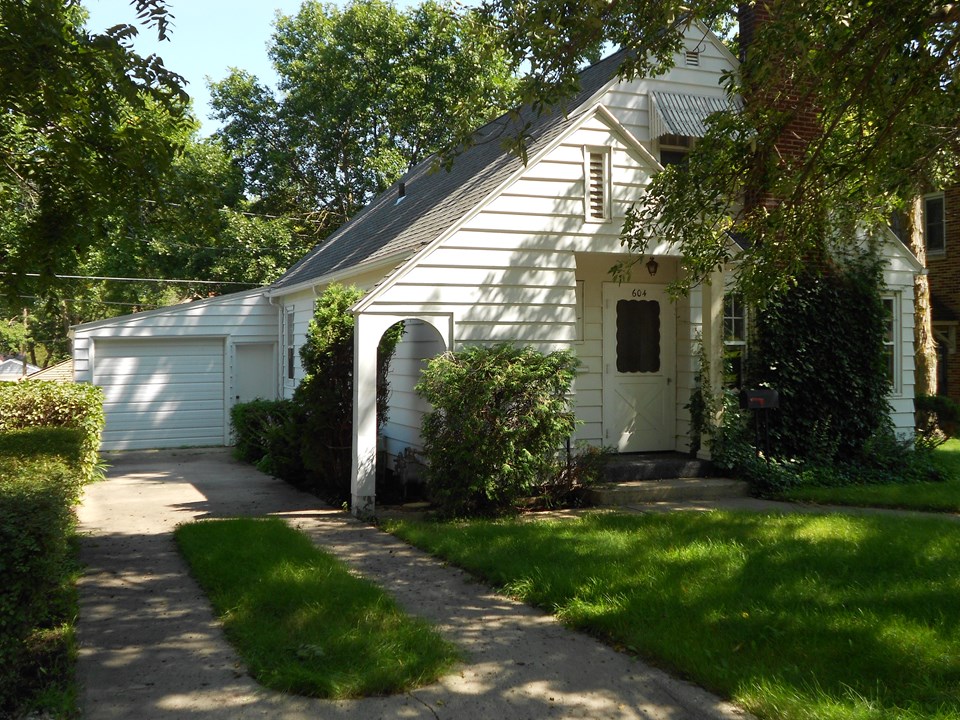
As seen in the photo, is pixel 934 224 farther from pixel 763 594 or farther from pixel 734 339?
pixel 763 594

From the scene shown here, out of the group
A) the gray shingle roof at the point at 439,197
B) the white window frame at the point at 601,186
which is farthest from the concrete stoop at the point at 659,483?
the gray shingle roof at the point at 439,197

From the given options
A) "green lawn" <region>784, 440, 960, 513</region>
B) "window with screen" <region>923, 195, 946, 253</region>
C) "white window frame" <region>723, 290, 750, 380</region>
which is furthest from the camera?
"window with screen" <region>923, 195, 946, 253</region>

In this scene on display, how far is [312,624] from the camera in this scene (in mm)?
5504

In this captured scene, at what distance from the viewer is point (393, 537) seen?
28.6 feet

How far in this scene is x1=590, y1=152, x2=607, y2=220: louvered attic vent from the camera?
11.0m

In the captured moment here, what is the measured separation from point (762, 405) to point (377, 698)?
26.3 ft

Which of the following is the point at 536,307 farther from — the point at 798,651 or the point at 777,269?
the point at 798,651

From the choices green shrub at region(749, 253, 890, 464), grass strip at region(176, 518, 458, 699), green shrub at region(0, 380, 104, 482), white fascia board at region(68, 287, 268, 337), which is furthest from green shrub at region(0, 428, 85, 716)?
white fascia board at region(68, 287, 268, 337)

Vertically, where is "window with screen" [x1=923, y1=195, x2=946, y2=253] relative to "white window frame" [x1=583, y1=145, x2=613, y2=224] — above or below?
above

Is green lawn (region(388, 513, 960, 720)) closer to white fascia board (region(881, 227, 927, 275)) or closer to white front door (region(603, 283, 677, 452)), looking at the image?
white front door (region(603, 283, 677, 452))

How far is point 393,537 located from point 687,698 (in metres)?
4.64

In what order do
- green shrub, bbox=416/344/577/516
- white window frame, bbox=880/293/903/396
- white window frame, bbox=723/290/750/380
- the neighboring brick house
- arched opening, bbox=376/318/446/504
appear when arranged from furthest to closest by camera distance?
the neighboring brick house → white window frame, bbox=880/293/903/396 → white window frame, bbox=723/290/750/380 → arched opening, bbox=376/318/446/504 → green shrub, bbox=416/344/577/516

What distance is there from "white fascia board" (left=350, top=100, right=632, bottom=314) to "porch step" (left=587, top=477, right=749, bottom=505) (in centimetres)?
349

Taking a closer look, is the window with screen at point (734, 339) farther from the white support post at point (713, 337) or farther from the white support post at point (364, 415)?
the white support post at point (364, 415)
